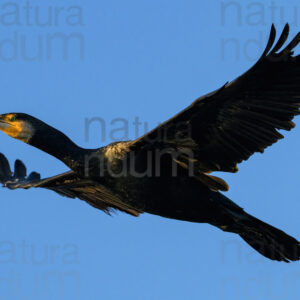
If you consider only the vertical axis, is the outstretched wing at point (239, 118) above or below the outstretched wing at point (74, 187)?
above

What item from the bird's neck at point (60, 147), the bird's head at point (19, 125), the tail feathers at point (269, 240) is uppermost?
the bird's head at point (19, 125)

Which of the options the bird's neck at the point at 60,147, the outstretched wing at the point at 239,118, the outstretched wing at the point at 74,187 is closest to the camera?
the outstretched wing at the point at 239,118

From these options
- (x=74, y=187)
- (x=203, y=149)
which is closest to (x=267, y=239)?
(x=203, y=149)

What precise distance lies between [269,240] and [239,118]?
1.39 m

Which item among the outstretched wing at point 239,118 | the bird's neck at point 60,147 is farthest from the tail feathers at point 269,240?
the bird's neck at point 60,147

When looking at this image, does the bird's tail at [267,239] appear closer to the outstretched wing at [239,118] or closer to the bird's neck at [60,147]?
the outstretched wing at [239,118]

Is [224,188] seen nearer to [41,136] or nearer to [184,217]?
[184,217]

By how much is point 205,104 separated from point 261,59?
0.58 m

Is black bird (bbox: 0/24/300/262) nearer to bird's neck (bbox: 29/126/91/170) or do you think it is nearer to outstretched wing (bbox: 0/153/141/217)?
bird's neck (bbox: 29/126/91/170)

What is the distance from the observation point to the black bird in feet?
23.9

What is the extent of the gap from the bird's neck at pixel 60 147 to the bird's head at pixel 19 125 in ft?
0.25

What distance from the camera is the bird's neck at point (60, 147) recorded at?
7914 mm

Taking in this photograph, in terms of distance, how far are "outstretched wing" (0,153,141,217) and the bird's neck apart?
1.43 feet

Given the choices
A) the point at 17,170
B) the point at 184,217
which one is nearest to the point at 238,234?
the point at 184,217
